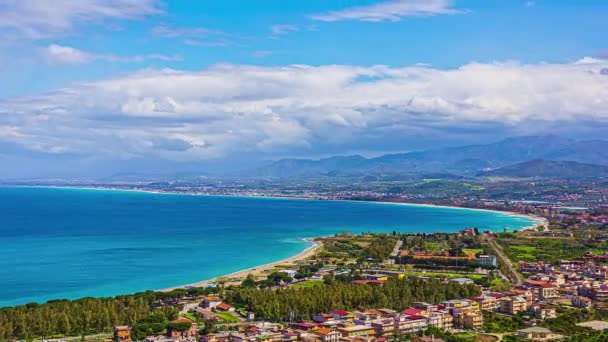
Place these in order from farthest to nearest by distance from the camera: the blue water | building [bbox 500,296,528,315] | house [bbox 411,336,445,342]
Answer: the blue water, building [bbox 500,296,528,315], house [bbox 411,336,445,342]

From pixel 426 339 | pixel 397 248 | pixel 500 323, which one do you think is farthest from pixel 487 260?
pixel 426 339

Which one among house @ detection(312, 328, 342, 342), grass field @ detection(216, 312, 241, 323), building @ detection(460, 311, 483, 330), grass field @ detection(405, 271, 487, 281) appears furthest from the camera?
grass field @ detection(405, 271, 487, 281)

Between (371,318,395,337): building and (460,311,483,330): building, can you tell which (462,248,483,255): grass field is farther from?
(371,318,395,337): building

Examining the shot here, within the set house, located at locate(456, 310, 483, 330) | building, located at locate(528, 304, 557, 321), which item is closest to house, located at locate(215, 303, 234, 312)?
house, located at locate(456, 310, 483, 330)

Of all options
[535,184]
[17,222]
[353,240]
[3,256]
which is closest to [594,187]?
[535,184]

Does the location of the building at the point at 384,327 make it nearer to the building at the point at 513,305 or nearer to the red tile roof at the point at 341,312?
the red tile roof at the point at 341,312

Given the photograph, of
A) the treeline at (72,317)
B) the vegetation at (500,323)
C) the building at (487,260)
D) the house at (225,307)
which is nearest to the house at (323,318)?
the house at (225,307)

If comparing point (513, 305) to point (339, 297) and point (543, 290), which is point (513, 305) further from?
point (339, 297)
